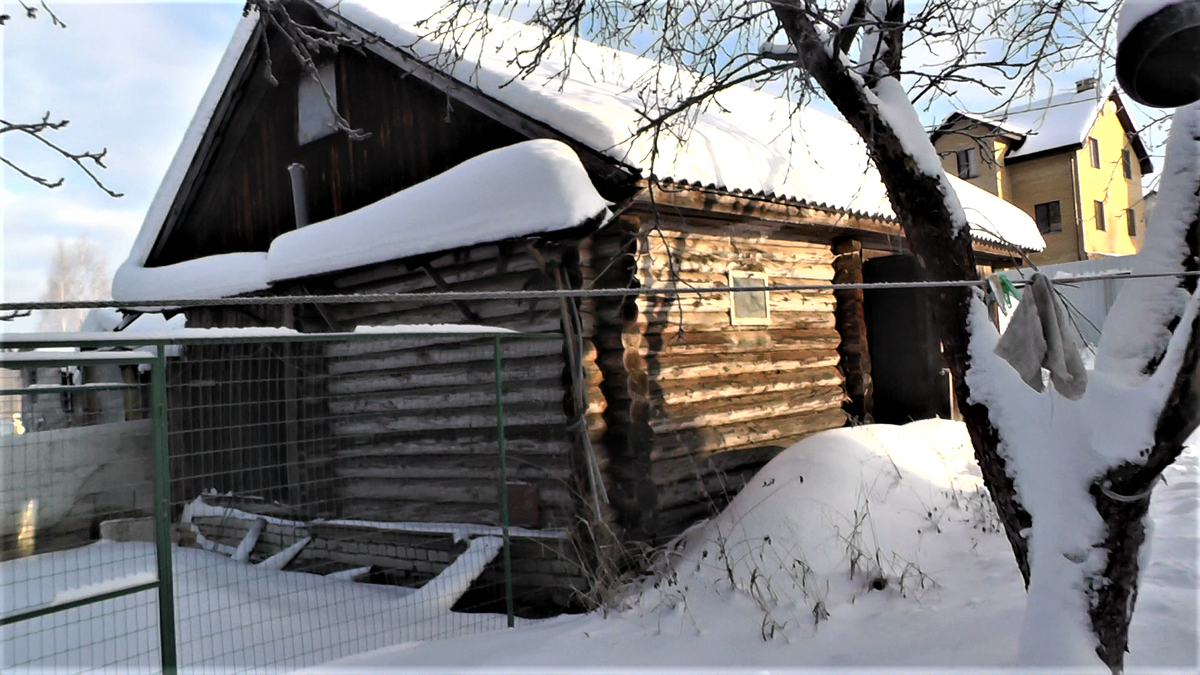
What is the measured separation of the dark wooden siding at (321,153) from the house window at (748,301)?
8.07ft

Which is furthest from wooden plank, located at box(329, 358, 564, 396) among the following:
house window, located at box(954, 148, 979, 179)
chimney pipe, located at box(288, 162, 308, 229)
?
house window, located at box(954, 148, 979, 179)

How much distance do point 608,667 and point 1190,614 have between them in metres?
3.05

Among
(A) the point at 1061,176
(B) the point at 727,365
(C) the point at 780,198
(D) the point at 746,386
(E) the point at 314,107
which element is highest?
(A) the point at 1061,176

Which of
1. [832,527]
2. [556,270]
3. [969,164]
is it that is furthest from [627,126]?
[969,164]

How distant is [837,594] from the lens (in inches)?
203

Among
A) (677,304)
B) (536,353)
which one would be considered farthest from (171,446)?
(677,304)

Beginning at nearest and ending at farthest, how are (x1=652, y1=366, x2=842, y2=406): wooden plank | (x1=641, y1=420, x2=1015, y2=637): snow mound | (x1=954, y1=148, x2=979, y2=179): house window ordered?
(x1=641, y1=420, x2=1015, y2=637): snow mound
(x1=652, y1=366, x2=842, y2=406): wooden plank
(x1=954, y1=148, x2=979, y2=179): house window

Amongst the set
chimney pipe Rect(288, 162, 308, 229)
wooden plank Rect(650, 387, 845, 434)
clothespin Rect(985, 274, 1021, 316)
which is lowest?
wooden plank Rect(650, 387, 845, 434)

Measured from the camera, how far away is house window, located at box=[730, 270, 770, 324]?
25.2 ft

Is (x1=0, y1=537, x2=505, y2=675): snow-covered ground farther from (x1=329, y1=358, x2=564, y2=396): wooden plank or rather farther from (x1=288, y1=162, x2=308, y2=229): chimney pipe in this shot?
(x1=288, y1=162, x2=308, y2=229): chimney pipe

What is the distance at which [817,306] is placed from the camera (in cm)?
898

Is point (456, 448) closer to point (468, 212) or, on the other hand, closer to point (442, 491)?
point (442, 491)

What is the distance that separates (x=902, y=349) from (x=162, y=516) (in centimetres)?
881

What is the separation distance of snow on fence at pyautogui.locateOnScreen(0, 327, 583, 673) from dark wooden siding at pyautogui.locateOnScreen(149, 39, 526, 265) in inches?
70.4
